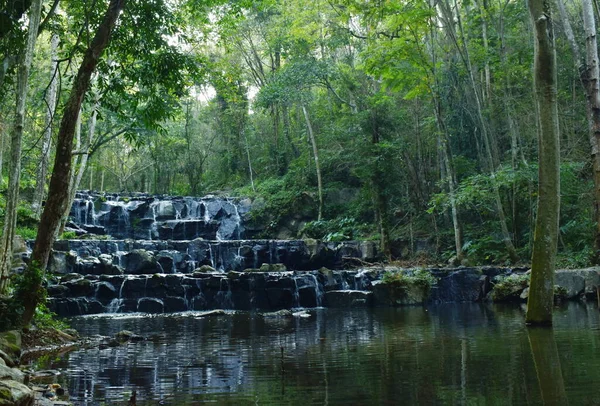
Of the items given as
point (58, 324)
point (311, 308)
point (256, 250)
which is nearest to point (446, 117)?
point (256, 250)

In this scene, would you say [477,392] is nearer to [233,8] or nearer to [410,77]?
[233,8]

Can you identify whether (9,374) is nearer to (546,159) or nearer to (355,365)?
(355,365)

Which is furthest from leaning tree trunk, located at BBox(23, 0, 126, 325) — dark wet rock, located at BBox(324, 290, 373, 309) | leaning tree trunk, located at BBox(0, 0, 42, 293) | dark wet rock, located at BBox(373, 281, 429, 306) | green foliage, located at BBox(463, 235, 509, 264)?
green foliage, located at BBox(463, 235, 509, 264)

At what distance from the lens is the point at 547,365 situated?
5406 millimetres

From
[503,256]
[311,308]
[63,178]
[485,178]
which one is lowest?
[311,308]

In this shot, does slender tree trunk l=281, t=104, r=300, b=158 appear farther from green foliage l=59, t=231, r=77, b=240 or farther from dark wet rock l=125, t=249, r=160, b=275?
dark wet rock l=125, t=249, r=160, b=275

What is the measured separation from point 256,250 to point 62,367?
48.6ft

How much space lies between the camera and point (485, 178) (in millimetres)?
17312

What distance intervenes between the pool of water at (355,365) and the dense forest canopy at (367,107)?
4.43 meters

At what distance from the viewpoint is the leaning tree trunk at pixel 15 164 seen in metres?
8.71

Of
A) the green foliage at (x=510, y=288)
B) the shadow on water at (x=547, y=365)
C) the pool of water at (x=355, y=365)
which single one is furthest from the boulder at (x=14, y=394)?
the green foliage at (x=510, y=288)

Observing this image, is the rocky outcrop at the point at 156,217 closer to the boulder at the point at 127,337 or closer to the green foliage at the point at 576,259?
the green foliage at the point at 576,259

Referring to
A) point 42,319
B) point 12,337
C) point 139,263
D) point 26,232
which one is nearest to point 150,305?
point 139,263

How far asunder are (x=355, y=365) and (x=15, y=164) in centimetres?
630
